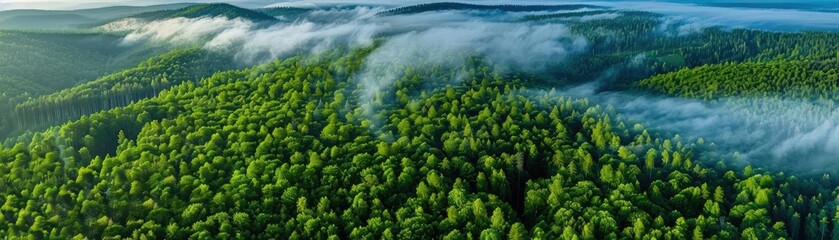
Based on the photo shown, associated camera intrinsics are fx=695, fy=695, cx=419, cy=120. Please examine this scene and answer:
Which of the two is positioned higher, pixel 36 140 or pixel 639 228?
pixel 36 140

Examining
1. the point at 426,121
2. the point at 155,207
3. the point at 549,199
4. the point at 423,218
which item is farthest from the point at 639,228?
the point at 155,207

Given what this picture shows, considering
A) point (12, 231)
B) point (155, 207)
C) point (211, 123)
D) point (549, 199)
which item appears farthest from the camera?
point (211, 123)

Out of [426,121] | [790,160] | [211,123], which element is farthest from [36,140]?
[790,160]

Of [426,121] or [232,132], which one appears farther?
[426,121]

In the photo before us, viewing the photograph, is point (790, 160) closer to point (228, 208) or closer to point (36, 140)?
point (228, 208)

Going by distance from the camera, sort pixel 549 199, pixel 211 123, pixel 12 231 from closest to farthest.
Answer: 1. pixel 12 231
2. pixel 549 199
3. pixel 211 123

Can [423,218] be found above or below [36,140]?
below

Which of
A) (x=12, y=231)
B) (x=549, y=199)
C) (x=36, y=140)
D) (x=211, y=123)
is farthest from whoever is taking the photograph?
(x=211, y=123)

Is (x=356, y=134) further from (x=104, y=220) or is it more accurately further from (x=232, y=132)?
(x=104, y=220)

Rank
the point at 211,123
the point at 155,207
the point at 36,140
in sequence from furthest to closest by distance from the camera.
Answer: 1. the point at 211,123
2. the point at 36,140
3. the point at 155,207
